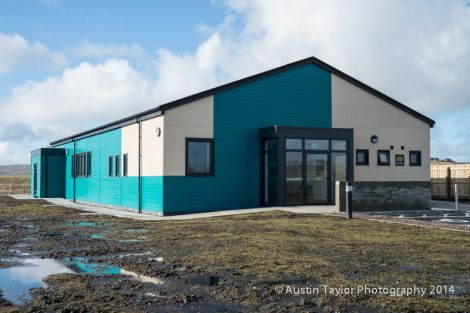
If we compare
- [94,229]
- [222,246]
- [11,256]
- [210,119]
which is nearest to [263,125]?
[210,119]

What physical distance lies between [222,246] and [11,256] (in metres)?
3.95

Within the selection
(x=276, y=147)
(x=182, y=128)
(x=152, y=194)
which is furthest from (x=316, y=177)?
(x=152, y=194)

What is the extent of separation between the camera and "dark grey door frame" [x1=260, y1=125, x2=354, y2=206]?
69.0 feet

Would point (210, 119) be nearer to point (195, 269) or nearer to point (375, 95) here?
point (375, 95)

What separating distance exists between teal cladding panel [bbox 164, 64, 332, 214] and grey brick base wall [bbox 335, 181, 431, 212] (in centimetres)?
409

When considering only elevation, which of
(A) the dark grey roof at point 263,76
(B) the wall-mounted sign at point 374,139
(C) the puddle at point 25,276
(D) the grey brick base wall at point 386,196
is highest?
(A) the dark grey roof at point 263,76

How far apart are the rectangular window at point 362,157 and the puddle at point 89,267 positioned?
1609 centimetres

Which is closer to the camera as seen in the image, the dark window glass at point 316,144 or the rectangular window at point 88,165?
the dark window glass at point 316,144

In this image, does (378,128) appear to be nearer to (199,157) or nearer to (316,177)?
(316,177)

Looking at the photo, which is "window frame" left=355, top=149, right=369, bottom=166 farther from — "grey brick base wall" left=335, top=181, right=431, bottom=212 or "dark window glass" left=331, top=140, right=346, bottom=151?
"grey brick base wall" left=335, top=181, right=431, bottom=212

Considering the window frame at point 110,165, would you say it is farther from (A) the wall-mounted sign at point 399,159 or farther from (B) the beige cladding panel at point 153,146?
(A) the wall-mounted sign at point 399,159

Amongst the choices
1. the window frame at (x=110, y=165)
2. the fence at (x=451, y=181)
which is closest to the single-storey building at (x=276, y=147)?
the window frame at (x=110, y=165)

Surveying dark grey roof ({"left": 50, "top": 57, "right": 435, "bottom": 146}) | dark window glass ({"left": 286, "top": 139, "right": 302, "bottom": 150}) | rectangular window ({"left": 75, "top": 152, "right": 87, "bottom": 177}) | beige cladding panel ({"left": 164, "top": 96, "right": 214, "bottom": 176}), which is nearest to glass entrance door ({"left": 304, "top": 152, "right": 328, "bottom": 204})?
dark window glass ({"left": 286, "top": 139, "right": 302, "bottom": 150})

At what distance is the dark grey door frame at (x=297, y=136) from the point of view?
21.0 metres
